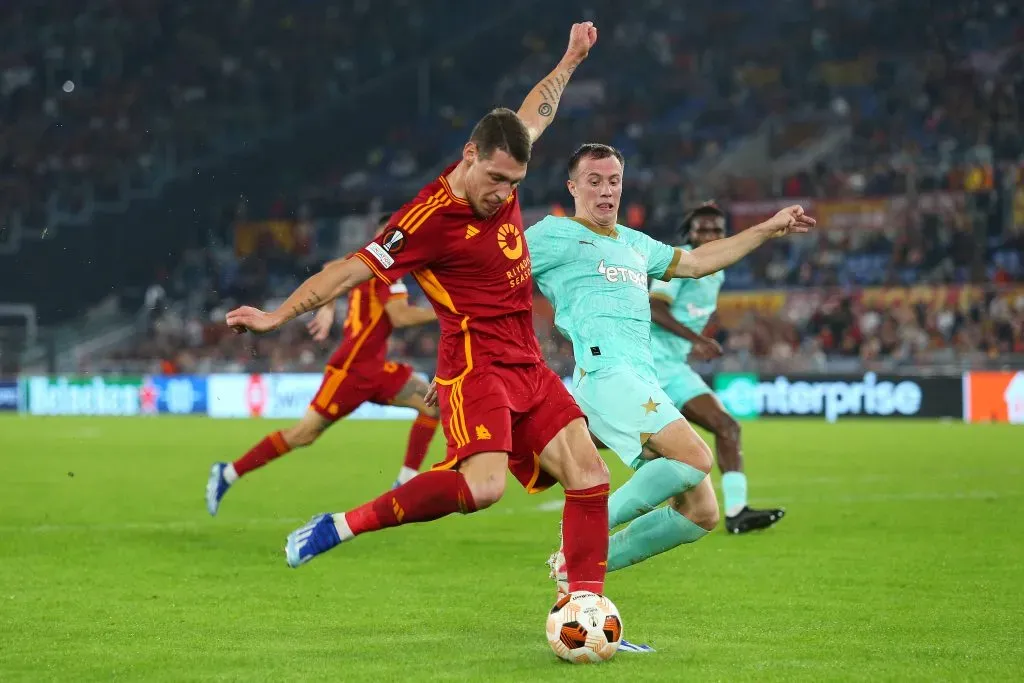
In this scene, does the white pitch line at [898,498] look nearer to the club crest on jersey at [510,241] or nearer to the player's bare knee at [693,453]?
the player's bare knee at [693,453]

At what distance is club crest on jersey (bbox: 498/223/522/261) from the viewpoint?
595cm

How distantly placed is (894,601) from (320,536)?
113 inches

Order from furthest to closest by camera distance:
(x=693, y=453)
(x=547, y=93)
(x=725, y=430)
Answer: (x=725, y=430)
(x=547, y=93)
(x=693, y=453)

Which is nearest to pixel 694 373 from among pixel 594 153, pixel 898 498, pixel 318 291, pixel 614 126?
pixel 898 498

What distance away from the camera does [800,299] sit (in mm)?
28641

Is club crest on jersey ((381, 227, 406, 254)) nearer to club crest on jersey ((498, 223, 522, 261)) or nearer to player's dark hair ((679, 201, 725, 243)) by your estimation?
club crest on jersey ((498, 223, 522, 261))

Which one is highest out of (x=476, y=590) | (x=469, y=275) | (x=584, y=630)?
(x=469, y=275)

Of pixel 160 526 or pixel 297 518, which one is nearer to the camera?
pixel 160 526

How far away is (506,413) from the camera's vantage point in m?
5.81

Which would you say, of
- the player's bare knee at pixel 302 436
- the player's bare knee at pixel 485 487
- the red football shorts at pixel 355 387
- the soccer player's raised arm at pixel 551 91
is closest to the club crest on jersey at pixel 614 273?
the soccer player's raised arm at pixel 551 91

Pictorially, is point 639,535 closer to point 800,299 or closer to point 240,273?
point 800,299

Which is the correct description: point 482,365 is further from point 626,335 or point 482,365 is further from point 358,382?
point 358,382

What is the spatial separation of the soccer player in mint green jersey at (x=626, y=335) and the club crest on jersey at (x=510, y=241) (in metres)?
0.85

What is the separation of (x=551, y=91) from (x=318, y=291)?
2.18 metres
